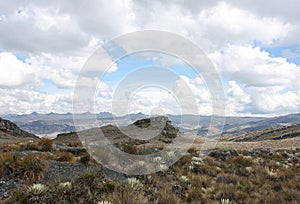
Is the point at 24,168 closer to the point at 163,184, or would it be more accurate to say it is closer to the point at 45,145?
the point at 163,184

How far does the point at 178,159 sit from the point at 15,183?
9.47m

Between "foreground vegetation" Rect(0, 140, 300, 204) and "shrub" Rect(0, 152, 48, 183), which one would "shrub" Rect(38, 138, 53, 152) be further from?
"shrub" Rect(0, 152, 48, 183)

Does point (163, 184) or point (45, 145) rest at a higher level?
point (45, 145)

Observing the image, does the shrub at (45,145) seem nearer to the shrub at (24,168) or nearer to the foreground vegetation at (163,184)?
the foreground vegetation at (163,184)

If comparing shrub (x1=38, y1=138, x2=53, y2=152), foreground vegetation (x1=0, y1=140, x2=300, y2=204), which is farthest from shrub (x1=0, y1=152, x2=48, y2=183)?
shrub (x1=38, y1=138, x2=53, y2=152)

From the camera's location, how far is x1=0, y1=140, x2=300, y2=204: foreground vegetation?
7.29 meters

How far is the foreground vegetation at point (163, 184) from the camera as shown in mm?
7285

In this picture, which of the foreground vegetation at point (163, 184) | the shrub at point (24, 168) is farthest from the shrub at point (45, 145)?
the shrub at point (24, 168)

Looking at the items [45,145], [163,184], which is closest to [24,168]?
[163,184]

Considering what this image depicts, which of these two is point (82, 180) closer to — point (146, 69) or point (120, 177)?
point (120, 177)

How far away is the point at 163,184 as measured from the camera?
33.4 ft

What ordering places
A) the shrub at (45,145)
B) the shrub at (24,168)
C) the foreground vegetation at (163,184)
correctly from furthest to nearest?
the shrub at (45,145), the shrub at (24,168), the foreground vegetation at (163,184)

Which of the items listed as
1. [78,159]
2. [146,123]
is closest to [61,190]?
[78,159]

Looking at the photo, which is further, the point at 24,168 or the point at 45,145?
the point at 45,145
